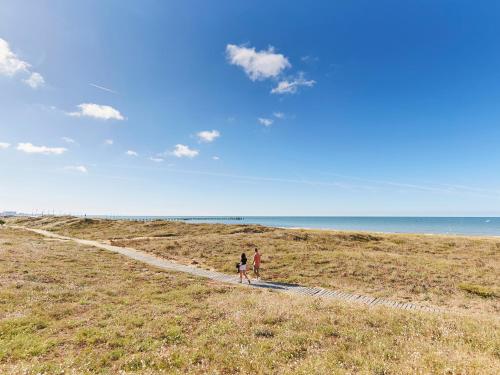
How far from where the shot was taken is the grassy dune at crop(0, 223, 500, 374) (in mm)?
9820

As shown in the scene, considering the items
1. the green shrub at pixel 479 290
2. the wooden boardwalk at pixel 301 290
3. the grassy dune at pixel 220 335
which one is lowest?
the wooden boardwalk at pixel 301 290

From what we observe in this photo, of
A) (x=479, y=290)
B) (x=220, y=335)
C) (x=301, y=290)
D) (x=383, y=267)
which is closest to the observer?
(x=220, y=335)

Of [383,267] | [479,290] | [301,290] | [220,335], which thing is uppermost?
[220,335]

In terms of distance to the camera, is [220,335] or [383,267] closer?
[220,335]

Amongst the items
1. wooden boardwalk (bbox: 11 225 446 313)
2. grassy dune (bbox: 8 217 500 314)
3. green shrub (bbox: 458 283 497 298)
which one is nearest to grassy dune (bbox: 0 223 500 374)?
wooden boardwalk (bbox: 11 225 446 313)

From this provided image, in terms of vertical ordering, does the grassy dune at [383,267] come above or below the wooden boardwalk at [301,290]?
above

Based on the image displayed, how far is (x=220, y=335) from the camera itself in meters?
12.5

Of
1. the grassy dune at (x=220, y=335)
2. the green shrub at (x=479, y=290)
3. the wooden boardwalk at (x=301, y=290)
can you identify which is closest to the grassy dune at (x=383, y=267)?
the green shrub at (x=479, y=290)

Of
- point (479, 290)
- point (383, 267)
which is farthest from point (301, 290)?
point (479, 290)

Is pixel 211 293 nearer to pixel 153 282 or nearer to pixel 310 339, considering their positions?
pixel 153 282

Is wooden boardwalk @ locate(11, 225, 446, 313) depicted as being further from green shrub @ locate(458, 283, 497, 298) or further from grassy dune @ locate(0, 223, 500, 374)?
green shrub @ locate(458, 283, 497, 298)

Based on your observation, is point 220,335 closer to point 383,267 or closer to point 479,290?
point 479,290

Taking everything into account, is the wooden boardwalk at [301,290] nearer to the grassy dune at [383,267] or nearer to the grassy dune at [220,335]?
the grassy dune at [383,267]

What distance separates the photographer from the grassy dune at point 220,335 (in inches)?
387
